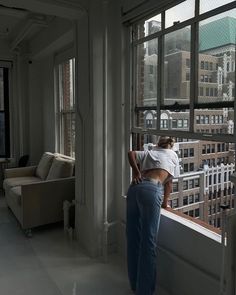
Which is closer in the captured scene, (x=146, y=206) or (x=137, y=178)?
(x=146, y=206)

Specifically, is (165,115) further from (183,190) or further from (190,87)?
(183,190)

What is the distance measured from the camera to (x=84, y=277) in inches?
107

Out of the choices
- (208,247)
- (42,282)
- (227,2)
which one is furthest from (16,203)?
(227,2)

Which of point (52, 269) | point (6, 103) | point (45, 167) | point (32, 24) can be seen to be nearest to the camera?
point (52, 269)

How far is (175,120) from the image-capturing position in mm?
2443

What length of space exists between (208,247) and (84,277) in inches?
49.9

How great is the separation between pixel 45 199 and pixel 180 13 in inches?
106

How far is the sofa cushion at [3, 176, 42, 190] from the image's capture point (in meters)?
4.39

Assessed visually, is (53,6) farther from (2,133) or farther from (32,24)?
(2,133)

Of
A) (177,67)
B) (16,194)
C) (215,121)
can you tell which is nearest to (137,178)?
(215,121)

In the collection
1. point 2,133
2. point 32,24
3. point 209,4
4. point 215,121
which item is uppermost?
point 32,24

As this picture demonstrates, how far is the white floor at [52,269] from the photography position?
2.52 m

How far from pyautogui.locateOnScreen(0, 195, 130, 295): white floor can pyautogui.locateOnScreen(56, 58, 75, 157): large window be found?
1.81m

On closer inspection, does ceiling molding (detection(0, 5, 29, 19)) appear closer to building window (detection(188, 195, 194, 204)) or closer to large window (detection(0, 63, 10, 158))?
large window (detection(0, 63, 10, 158))
